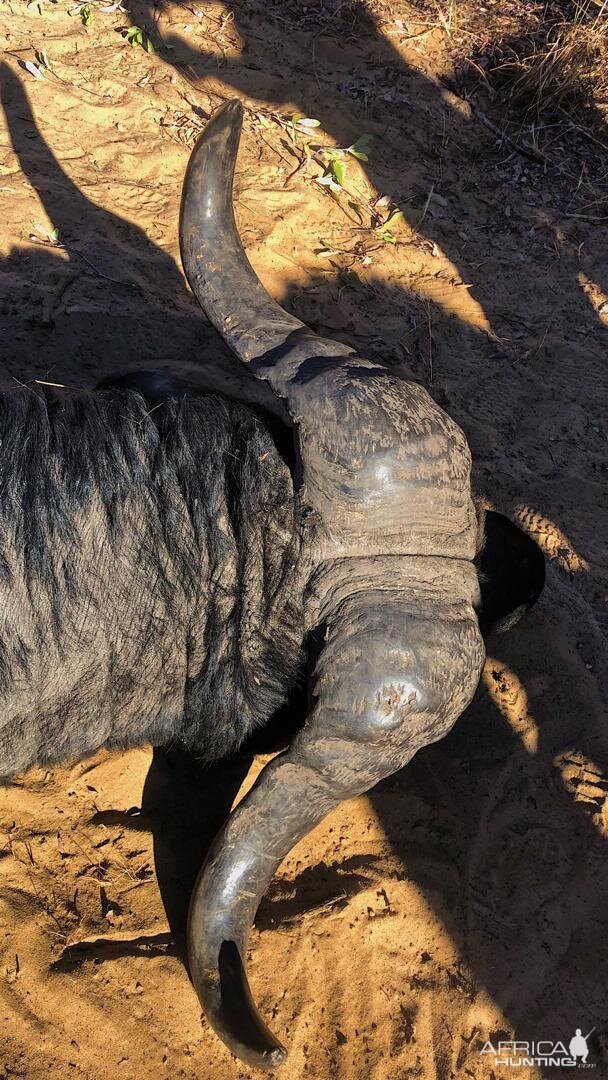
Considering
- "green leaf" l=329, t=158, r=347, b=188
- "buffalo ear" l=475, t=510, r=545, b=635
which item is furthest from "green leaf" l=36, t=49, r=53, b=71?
"buffalo ear" l=475, t=510, r=545, b=635

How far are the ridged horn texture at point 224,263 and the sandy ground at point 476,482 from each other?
5.31 ft

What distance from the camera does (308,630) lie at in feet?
8.38

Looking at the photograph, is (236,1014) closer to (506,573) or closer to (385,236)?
(506,573)

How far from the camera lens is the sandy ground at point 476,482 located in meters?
3.00

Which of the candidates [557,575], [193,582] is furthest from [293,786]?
[557,575]

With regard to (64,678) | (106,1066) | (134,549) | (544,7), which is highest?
(544,7)

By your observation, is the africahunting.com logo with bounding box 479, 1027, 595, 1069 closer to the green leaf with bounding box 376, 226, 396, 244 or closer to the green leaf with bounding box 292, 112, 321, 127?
the green leaf with bounding box 376, 226, 396, 244

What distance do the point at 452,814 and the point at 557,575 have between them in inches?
57.6

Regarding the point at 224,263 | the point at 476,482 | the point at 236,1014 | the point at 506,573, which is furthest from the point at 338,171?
the point at 236,1014

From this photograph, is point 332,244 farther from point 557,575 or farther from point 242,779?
point 242,779

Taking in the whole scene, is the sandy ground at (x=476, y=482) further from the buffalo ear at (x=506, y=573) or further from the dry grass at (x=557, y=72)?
the buffalo ear at (x=506, y=573)

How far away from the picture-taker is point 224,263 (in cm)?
277

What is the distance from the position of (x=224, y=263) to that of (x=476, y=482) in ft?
7.24

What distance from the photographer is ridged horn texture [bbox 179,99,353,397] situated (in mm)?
2697
